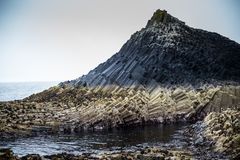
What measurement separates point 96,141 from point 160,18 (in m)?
59.3

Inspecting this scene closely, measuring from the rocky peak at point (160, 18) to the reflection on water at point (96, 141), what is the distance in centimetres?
4755

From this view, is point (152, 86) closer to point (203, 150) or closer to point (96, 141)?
point (96, 141)

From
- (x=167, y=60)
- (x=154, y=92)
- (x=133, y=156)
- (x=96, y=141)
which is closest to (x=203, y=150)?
(x=133, y=156)

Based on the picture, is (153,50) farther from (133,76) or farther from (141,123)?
(141,123)

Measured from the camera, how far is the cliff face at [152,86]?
Result: 230 ft

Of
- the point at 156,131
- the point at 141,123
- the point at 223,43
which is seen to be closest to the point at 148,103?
the point at 141,123

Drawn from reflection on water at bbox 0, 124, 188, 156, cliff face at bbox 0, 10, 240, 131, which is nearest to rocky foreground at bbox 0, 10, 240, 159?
cliff face at bbox 0, 10, 240, 131

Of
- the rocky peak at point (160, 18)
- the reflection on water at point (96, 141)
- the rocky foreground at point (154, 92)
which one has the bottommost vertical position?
the reflection on water at point (96, 141)

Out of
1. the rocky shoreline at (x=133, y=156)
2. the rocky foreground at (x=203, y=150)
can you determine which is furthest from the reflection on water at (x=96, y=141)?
the rocky shoreline at (x=133, y=156)

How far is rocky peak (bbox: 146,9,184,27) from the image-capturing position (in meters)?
108

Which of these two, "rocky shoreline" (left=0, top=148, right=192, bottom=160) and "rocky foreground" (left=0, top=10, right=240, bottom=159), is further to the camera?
"rocky foreground" (left=0, top=10, right=240, bottom=159)

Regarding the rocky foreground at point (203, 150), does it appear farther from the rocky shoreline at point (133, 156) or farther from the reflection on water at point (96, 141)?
the reflection on water at point (96, 141)

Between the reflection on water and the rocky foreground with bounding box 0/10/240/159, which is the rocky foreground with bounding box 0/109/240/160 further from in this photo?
the reflection on water

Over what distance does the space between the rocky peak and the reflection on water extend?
47.6 meters
